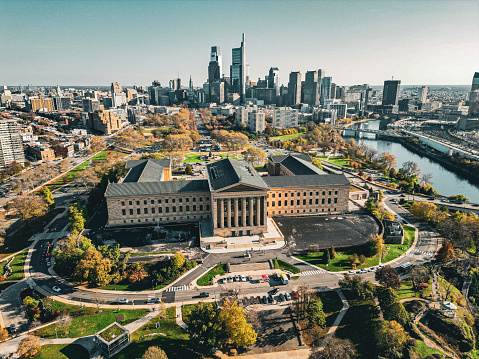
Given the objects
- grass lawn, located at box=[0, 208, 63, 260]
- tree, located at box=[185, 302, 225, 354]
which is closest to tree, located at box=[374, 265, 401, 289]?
tree, located at box=[185, 302, 225, 354]

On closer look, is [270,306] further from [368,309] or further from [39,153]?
[39,153]

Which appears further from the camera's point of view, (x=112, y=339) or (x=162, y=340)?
(x=162, y=340)

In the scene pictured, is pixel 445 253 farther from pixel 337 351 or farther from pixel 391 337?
pixel 337 351

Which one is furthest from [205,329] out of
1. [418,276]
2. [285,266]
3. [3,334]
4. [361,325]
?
[418,276]

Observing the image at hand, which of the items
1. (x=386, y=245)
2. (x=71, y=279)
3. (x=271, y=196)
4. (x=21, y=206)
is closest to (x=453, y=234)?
(x=386, y=245)

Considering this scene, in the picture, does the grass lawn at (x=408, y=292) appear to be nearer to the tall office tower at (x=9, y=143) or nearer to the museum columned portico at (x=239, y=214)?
the museum columned portico at (x=239, y=214)

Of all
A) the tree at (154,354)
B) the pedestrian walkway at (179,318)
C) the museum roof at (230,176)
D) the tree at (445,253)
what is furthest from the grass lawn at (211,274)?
the tree at (445,253)
